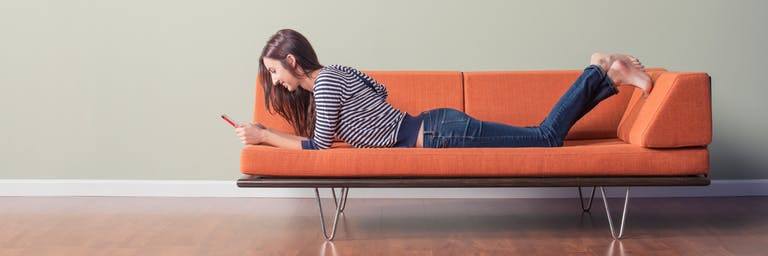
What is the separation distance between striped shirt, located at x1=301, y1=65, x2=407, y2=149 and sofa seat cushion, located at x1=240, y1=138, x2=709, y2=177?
11 centimetres

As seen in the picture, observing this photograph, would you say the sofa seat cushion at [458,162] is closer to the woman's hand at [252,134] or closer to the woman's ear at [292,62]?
the woman's hand at [252,134]

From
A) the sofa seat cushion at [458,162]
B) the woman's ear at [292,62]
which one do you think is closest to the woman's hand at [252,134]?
the sofa seat cushion at [458,162]

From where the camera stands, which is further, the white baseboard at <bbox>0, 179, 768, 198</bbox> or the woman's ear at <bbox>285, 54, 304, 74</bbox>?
the white baseboard at <bbox>0, 179, 768, 198</bbox>

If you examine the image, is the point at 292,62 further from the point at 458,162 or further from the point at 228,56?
the point at 228,56

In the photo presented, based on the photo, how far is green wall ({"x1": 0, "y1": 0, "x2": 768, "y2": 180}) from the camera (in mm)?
4566

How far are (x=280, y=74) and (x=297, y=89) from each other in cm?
14

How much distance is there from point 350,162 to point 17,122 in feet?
7.33

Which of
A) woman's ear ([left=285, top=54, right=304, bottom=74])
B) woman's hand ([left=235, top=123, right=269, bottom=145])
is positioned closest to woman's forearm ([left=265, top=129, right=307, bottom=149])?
woman's hand ([left=235, top=123, right=269, bottom=145])

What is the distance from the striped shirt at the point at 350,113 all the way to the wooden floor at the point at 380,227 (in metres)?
0.38

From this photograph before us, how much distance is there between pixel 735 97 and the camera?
4.63 metres

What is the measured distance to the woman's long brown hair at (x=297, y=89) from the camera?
11.5 feet

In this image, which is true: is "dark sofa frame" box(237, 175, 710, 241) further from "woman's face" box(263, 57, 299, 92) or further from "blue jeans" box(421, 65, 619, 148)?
"woman's face" box(263, 57, 299, 92)

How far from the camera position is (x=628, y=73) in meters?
3.57

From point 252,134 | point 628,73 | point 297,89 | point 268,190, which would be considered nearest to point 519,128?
point 628,73
